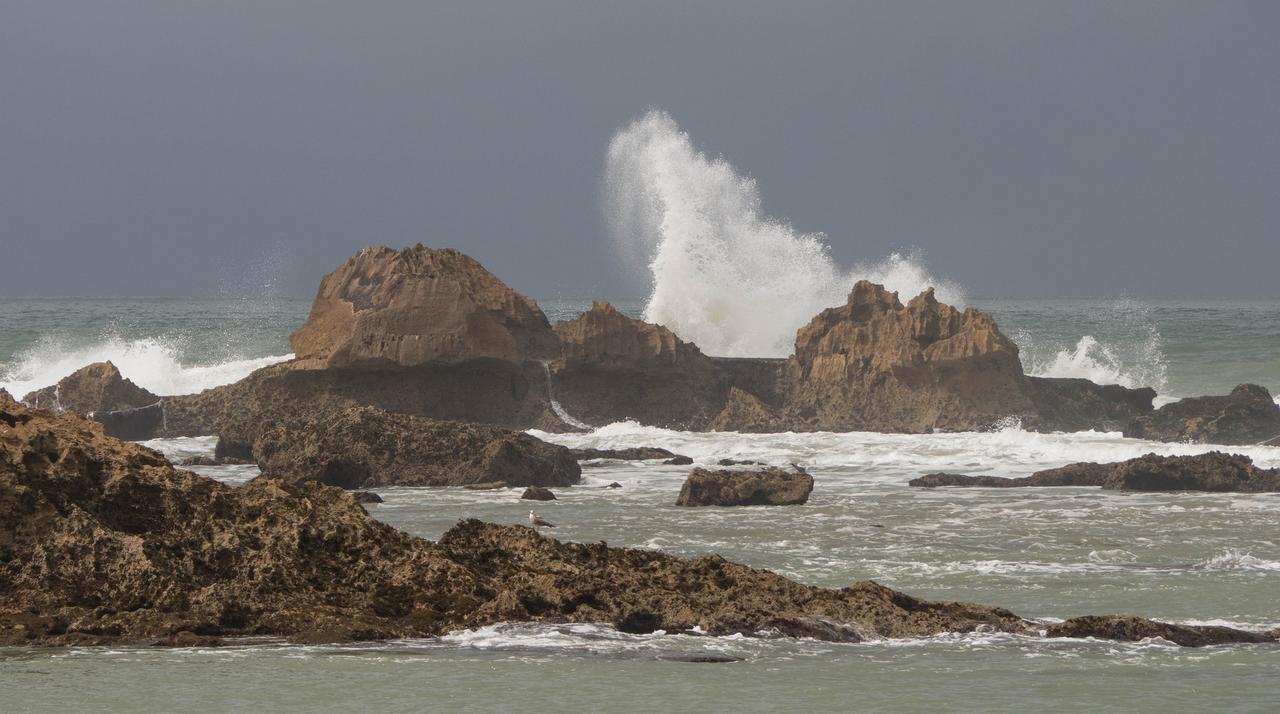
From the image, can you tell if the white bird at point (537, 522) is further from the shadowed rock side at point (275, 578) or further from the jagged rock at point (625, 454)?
the jagged rock at point (625, 454)

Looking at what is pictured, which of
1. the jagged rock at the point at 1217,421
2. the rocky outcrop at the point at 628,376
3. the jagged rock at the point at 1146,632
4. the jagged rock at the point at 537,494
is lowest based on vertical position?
the jagged rock at the point at 1146,632

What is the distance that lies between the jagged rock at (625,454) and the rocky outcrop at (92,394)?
8559 mm

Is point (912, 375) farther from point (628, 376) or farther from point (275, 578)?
point (275, 578)

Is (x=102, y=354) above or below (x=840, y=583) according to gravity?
above

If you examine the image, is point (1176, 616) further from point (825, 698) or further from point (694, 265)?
point (694, 265)

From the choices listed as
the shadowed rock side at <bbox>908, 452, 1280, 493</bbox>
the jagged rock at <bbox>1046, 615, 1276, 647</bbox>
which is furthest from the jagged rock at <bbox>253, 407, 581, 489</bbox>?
the jagged rock at <bbox>1046, 615, 1276, 647</bbox>

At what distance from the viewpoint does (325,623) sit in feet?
27.0

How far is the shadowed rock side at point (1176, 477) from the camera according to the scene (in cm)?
1867

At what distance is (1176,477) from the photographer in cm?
1891

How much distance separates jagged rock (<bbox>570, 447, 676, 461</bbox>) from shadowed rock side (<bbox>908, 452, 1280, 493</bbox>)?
17.0ft

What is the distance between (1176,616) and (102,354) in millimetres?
34145

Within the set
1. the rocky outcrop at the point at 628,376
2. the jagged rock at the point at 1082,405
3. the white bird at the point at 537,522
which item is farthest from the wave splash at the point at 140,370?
the white bird at the point at 537,522

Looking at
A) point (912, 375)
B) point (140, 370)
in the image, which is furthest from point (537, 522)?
point (140, 370)

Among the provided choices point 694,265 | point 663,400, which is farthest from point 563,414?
point 694,265
